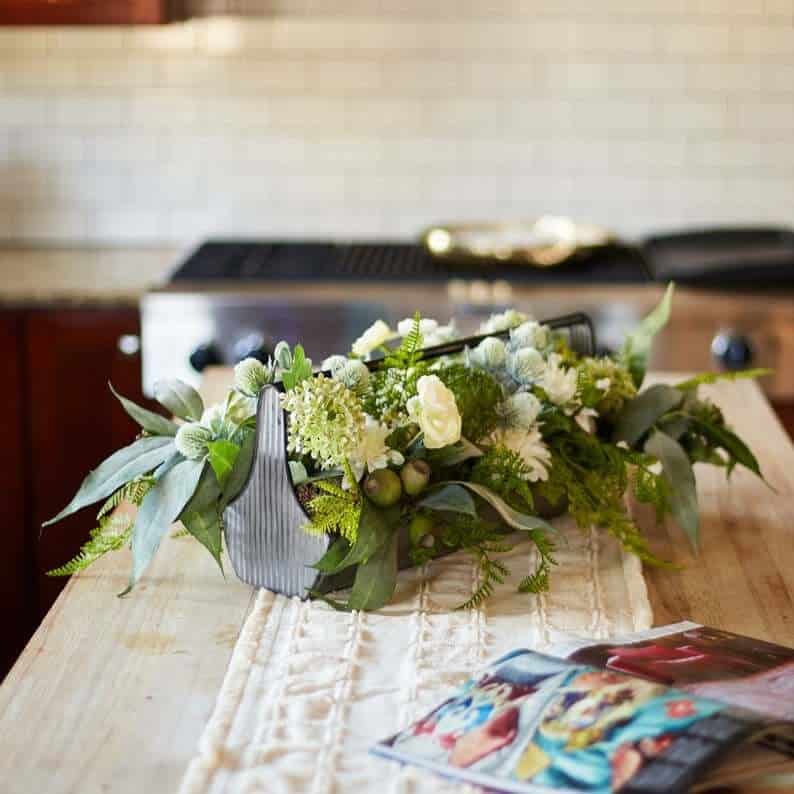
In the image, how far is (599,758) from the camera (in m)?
1.12

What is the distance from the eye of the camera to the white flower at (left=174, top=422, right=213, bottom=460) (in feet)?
5.33

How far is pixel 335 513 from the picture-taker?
1537 millimetres

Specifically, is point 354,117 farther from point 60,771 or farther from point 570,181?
point 60,771

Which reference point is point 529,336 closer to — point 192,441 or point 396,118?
point 192,441

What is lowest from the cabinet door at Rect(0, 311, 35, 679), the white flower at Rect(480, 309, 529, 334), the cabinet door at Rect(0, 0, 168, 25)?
the cabinet door at Rect(0, 311, 35, 679)

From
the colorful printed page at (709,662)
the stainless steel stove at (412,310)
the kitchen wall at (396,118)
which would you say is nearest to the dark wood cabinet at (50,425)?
the stainless steel stove at (412,310)

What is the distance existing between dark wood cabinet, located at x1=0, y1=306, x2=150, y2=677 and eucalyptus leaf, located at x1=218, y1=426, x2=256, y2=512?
181 centimetres

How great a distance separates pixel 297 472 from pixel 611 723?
539 millimetres

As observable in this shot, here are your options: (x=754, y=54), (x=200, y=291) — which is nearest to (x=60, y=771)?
(x=200, y=291)

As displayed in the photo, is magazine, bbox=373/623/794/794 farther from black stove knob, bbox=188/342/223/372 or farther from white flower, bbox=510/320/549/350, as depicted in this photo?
black stove knob, bbox=188/342/223/372

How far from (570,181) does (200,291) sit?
116 centimetres

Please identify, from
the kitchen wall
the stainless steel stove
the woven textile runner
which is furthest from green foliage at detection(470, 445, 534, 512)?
the kitchen wall

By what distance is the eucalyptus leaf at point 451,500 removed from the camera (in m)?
1.58

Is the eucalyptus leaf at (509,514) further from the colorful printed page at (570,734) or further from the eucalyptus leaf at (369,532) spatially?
the colorful printed page at (570,734)
